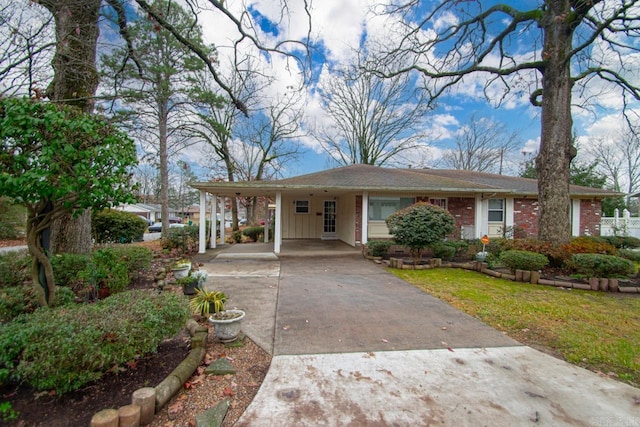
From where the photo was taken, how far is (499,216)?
1262 centimetres

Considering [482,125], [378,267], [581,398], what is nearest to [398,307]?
[581,398]

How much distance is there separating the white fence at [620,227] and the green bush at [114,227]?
864 inches

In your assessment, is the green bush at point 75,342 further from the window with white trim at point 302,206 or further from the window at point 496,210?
the window at point 496,210

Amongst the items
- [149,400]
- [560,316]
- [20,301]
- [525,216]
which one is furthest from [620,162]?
[20,301]

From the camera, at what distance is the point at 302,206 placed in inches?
587

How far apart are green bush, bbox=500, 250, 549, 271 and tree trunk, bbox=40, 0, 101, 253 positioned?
30.5 feet

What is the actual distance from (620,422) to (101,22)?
29.1 ft

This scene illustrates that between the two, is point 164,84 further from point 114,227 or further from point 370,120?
point 370,120

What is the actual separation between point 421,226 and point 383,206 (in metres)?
3.96

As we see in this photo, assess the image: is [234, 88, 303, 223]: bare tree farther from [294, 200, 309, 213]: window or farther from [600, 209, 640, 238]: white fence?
[600, 209, 640, 238]: white fence

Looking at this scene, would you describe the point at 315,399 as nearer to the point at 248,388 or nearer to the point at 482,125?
the point at 248,388

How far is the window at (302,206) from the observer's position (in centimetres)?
1481

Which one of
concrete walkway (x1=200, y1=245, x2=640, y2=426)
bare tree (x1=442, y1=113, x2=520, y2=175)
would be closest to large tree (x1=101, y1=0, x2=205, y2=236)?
concrete walkway (x1=200, y1=245, x2=640, y2=426)

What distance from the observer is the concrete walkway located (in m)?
2.15
